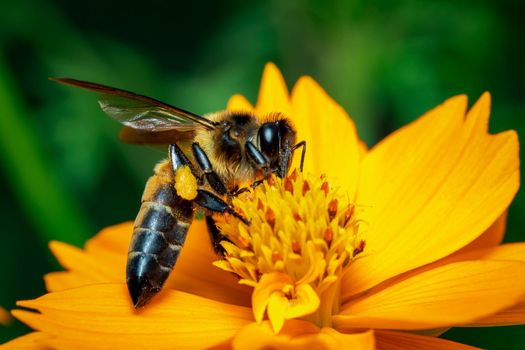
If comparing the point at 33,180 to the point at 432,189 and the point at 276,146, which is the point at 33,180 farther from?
the point at 432,189

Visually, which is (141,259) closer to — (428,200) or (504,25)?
(428,200)

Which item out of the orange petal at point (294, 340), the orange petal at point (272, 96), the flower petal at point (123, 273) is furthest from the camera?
the orange petal at point (272, 96)

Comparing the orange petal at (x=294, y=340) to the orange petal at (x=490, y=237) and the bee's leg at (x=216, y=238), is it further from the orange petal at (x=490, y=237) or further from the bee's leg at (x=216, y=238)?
the orange petal at (x=490, y=237)

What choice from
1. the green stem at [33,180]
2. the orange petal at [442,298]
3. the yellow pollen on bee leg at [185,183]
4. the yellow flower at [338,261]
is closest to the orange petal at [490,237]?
the yellow flower at [338,261]

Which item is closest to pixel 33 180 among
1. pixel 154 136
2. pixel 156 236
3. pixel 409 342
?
pixel 154 136

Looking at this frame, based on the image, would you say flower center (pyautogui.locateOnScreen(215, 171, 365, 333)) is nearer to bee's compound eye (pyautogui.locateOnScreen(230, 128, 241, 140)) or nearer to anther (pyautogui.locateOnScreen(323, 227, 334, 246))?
anther (pyautogui.locateOnScreen(323, 227, 334, 246))

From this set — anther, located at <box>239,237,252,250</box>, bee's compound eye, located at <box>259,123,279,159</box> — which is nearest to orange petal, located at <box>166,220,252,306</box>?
anther, located at <box>239,237,252,250</box>

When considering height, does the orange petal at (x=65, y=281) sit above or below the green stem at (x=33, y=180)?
below

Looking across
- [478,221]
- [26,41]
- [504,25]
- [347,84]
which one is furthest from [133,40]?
[478,221]
